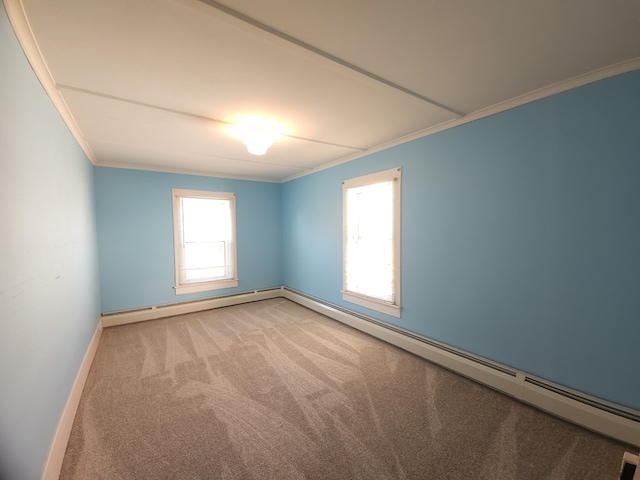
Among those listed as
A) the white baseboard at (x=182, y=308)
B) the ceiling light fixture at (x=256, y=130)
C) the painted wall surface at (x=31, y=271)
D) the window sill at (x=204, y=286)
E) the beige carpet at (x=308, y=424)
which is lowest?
the beige carpet at (x=308, y=424)

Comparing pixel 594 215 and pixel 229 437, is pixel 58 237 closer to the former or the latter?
pixel 229 437

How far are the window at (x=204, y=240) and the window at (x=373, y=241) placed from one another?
2296mm

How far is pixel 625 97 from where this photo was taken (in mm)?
1642

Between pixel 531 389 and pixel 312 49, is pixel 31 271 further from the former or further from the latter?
pixel 531 389

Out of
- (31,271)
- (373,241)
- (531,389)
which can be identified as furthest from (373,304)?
(31,271)

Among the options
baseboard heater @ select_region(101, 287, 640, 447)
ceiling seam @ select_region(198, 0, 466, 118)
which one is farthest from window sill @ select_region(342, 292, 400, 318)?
ceiling seam @ select_region(198, 0, 466, 118)

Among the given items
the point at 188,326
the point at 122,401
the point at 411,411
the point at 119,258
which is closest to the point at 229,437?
the point at 122,401

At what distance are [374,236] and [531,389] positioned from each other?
2076mm

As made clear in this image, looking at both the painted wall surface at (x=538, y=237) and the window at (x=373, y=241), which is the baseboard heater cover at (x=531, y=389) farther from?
the window at (x=373, y=241)

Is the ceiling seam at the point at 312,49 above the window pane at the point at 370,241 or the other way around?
above

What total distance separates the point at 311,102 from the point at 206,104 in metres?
0.84

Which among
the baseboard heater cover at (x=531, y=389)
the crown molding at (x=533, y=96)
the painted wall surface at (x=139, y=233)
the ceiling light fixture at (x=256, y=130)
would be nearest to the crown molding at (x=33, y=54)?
the ceiling light fixture at (x=256, y=130)

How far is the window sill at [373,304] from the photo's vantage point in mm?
3146

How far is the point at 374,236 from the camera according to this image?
3.43 meters
